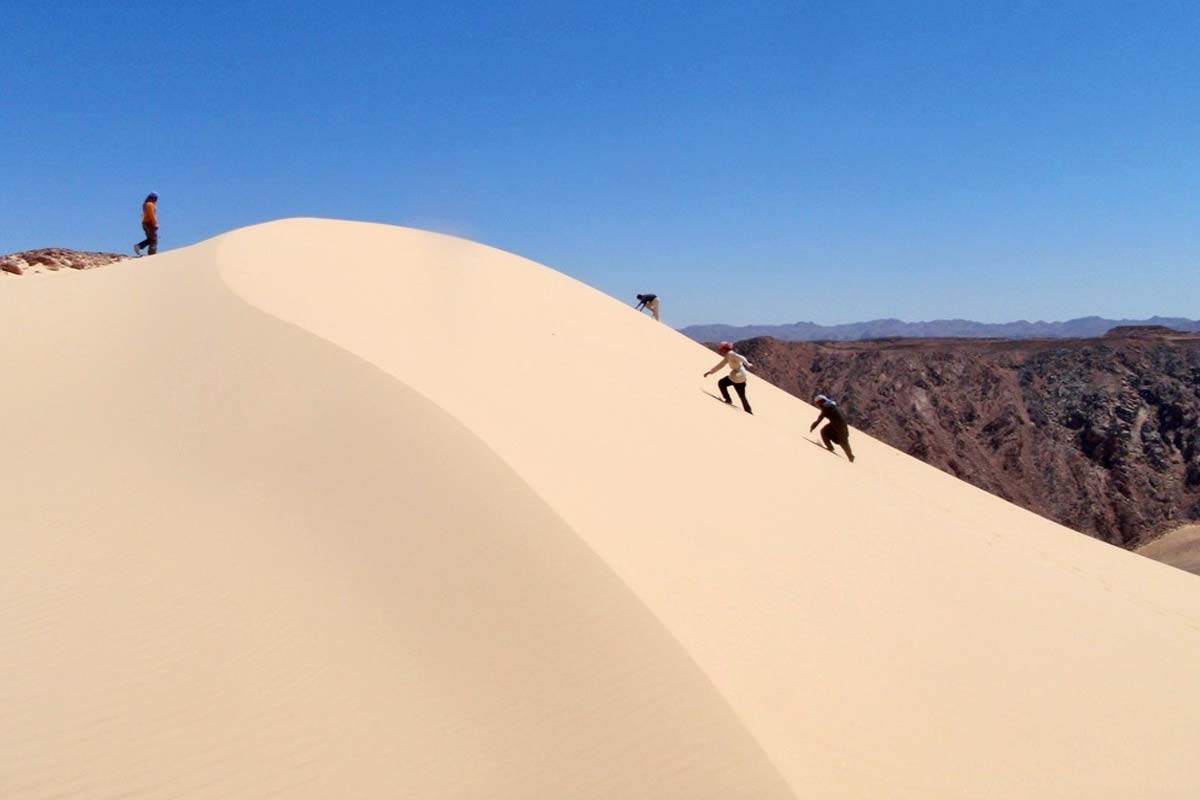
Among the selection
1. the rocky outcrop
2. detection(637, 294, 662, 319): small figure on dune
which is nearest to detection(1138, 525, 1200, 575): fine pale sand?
detection(637, 294, 662, 319): small figure on dune

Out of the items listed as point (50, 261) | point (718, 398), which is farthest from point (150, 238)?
point (718, 398)

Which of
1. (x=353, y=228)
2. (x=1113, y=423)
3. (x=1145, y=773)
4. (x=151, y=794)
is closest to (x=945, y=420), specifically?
(x=1113, y=423)

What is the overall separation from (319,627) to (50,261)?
17.5m

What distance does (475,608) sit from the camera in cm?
347

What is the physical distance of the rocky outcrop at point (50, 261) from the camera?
15.5 metres

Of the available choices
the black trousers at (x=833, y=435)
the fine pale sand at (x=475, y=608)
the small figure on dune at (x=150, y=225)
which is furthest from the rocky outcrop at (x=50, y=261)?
the black trousers at (x=833, y=435)

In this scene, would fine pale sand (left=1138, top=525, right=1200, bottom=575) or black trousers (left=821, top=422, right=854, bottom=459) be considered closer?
black trousers (left=821, top=422, right=854, bottom=459)

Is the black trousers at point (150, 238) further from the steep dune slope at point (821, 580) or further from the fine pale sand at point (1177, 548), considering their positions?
the fine pale sand at point (1177, 548)

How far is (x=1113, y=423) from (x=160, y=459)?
4242 cm

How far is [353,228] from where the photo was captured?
13164 mm

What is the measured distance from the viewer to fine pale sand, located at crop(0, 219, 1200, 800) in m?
2.87

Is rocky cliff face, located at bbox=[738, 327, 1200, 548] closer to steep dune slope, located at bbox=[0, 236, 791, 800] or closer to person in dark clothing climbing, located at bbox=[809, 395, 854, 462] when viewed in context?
person in dark clothing climbing, located at bbox=[809, 395, 854, 462]

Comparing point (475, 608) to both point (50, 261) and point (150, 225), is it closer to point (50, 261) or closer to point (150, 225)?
point (150, 225)

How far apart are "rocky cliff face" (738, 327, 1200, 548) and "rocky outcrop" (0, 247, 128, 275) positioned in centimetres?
3258
